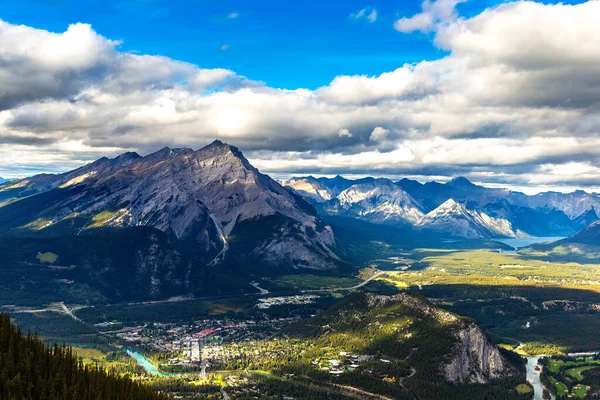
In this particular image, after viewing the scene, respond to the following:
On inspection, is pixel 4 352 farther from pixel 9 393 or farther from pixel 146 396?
pixel 146 396

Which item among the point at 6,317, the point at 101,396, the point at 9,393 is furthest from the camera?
the point at 6,317

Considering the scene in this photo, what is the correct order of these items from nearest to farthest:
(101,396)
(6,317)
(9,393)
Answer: (9,393)
(101,396)
(6,317)

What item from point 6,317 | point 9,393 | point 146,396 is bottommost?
point 146,396

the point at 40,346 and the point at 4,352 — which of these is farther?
the point at 40,346

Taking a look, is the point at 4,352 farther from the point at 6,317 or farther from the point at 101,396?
the point at 101,396

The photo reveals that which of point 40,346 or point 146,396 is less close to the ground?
point 40,346

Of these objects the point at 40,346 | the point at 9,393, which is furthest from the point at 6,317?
the point at 9,393

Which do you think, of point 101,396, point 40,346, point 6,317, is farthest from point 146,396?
point 6,317
